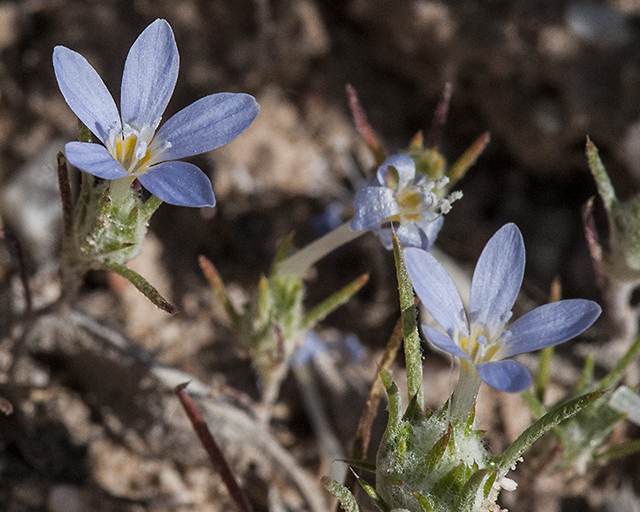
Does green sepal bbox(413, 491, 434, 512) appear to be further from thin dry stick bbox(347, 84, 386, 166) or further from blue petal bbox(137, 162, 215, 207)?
thin dry stick bbox(347, 84, 386, 166)

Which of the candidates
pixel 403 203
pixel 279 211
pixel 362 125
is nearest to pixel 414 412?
pixel 403 203

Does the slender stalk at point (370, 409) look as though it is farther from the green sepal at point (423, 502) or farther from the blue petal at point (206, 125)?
the blue petal at point (206, 125)

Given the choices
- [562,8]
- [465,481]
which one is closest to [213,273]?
[465,481]

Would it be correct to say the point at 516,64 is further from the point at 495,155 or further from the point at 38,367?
the point at 38,367

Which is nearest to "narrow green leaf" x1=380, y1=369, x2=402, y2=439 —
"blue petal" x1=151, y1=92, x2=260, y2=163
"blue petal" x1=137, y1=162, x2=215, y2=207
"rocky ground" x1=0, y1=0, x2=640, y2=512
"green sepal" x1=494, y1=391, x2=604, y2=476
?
"green sepal" x1=494, y1=391, x2=604, y2=476

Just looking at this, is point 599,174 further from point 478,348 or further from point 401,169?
point 478,348

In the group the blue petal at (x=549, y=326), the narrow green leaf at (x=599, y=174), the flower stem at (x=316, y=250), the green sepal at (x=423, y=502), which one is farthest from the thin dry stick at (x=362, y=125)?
the green sepal at (x=423, y=502)
